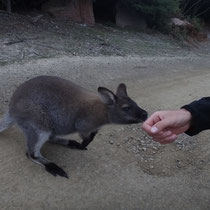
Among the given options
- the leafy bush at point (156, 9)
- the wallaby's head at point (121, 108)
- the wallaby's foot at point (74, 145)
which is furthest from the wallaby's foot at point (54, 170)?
the leafy bush at point (156, 9)

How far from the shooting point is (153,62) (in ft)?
26.9

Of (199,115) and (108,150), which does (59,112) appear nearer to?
(108,150)

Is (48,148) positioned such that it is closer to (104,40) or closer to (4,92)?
(4,92)

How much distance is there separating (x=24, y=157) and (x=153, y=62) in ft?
16.3

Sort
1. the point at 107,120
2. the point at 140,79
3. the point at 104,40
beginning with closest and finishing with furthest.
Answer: the point at 107,120
the point at 140,79
the point at 104,40

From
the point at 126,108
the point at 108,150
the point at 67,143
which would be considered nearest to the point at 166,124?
the point at 126,108

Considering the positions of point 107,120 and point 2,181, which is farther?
point 107,120

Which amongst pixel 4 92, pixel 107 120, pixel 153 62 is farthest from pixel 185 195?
pixel 153 62

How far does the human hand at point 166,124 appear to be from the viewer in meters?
2.82

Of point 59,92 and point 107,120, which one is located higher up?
point 59,92

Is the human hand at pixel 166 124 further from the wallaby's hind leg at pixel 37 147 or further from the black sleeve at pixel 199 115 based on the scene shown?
the wallaby's hind leg at pixel 37 147

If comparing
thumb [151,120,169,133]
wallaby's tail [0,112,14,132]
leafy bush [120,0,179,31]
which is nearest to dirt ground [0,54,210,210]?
wallaby's tail [0,112,14,132]

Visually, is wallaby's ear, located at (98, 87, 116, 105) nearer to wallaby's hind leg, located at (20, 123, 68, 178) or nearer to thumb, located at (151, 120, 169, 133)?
wallaby's hind leg, located at (20, 123, 68, 178)

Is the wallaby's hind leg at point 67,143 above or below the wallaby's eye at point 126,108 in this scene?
below
